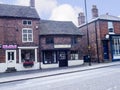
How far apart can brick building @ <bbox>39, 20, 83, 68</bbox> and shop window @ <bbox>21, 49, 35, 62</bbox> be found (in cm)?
137

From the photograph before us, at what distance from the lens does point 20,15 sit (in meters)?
28.0

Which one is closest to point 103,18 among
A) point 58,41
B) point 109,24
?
point 109,24

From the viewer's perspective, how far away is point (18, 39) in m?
27.1

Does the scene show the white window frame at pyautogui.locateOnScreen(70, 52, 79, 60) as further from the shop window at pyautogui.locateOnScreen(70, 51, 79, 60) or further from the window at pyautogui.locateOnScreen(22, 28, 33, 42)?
the window at pyautogui.locateOnScreen(22, 28, 33, 42)

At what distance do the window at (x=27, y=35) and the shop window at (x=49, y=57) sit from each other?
3.09m

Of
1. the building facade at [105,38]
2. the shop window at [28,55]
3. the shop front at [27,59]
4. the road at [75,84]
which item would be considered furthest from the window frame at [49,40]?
the road at [75,84]

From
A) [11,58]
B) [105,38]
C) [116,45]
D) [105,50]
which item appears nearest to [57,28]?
[105,38]

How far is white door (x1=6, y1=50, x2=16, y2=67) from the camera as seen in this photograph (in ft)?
85.8

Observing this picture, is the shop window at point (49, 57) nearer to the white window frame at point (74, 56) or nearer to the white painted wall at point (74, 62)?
the white painted wall at point (74, 62)

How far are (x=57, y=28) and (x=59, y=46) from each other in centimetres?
345

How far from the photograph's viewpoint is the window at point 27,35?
27.7m

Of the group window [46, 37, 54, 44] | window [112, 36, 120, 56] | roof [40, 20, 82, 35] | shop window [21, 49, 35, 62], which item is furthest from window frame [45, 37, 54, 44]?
window [112, 36, 120, 56]

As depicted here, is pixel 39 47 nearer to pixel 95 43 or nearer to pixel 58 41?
pixel 58 41

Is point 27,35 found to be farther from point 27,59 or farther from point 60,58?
point 60,58
